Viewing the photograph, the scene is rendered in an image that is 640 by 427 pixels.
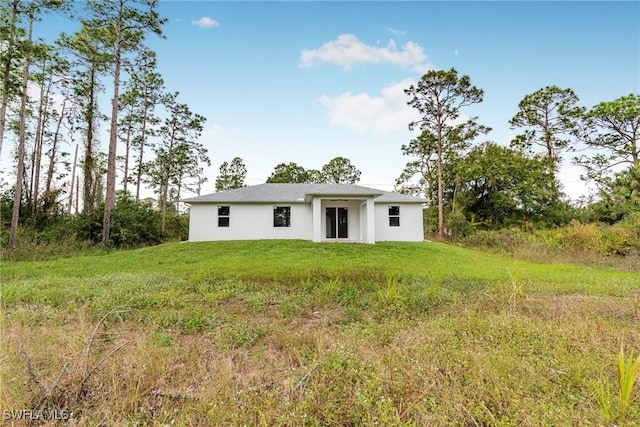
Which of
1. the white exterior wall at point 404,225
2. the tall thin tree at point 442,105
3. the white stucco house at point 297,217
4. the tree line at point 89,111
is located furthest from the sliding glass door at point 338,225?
the tree line at point 89,111

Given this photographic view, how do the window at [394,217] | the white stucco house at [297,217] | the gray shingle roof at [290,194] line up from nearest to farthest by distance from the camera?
the gray shingle roof at [290,194] → the white stucco house at [297,217] → the window at [394,217]

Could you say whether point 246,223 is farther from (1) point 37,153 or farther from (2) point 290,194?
(1) point 37,153

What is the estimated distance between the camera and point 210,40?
993 cm

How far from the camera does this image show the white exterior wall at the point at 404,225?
48.8 feet

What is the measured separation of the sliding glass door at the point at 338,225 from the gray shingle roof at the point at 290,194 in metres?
1.51

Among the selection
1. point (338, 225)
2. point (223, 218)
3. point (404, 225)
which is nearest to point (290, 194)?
point (338, 225)

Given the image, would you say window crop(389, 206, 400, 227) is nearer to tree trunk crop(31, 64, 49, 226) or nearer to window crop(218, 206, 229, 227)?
window crop(218, 206, 229, 227)

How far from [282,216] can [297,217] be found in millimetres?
841

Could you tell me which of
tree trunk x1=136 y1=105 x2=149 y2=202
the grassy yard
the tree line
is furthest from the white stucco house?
tree trunk x1=136 y1=105 x2=149 y2=202

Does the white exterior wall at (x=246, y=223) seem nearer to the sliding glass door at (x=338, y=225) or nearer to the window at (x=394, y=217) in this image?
the sliding glass door at (x=338, y=225)

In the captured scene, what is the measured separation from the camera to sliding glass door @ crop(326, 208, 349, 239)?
15.1m

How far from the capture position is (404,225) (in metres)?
14.9

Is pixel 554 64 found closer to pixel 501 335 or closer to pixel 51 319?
pixel 501 335

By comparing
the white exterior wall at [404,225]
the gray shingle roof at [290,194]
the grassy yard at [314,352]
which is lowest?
the grassy yard at [314,352]
